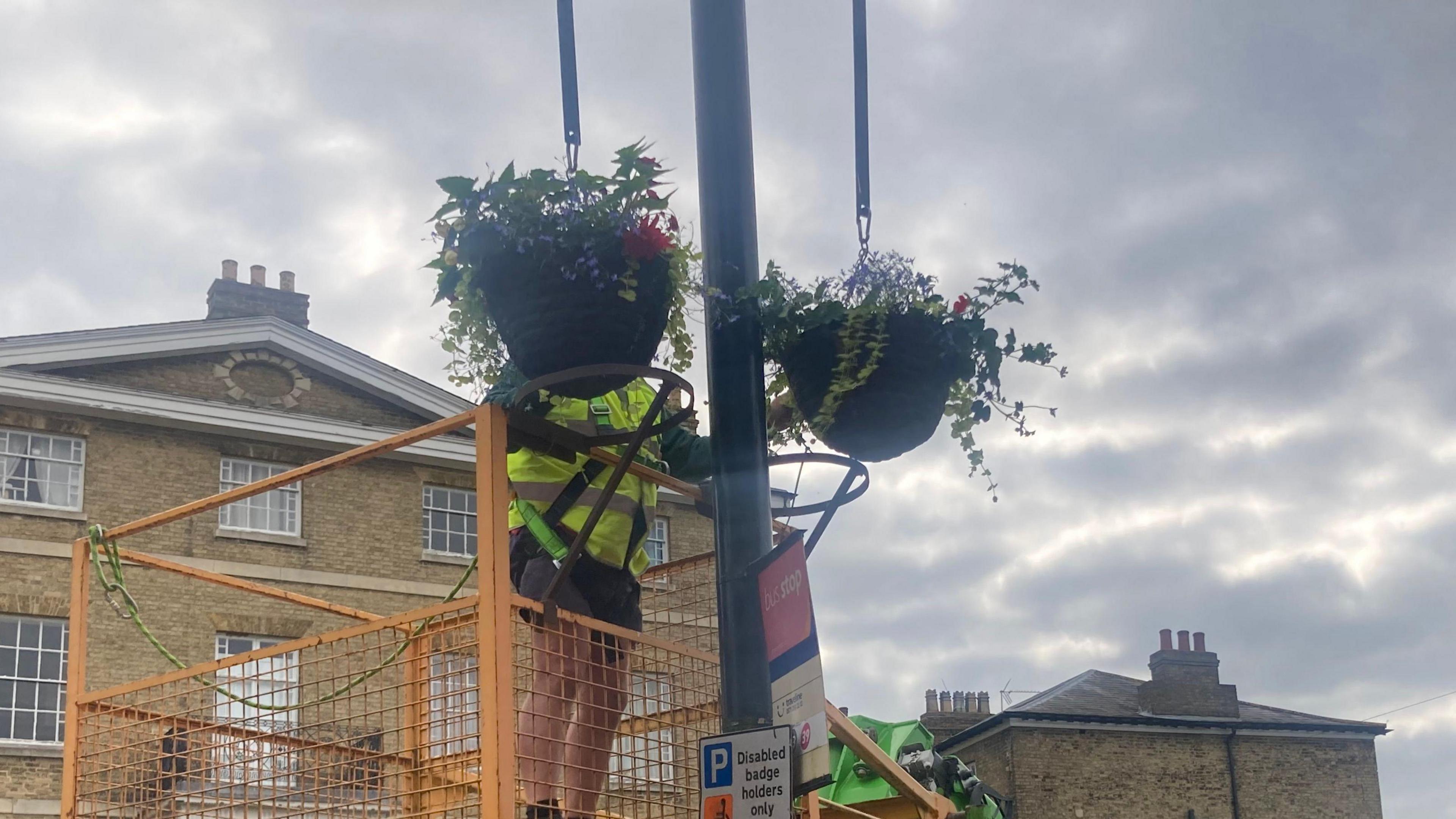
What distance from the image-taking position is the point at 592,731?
4.66 metres

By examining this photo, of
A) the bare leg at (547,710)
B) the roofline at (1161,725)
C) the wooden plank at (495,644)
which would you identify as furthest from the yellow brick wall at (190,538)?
the wooden plank at (495,644)

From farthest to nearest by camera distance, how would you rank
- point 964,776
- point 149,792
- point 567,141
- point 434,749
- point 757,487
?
point 964,776
point 434,749
point 149,792
point 567,141
point 757,487

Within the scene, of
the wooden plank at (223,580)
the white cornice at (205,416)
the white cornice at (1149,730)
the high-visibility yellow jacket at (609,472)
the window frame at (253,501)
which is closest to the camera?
the high-visibility yellow jacket at (609,472)

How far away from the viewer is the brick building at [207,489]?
2395cm

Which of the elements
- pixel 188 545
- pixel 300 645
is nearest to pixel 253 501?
pixel 188 545

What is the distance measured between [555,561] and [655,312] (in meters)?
1.01

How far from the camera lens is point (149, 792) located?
4934 millimetres

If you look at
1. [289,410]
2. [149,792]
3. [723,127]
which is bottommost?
[149,792]

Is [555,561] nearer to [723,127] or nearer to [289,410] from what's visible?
[723,127]

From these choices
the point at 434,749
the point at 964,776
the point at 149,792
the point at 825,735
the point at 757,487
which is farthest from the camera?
the point at 964,776

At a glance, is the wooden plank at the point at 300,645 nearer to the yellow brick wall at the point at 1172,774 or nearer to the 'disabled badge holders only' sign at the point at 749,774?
the 'disabled badge holders only' sign at the point at 749,774

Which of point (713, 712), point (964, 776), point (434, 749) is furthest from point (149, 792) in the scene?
point (964, 776)

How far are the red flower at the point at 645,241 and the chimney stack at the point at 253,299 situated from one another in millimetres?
25155

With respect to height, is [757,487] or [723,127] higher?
[723,127]
